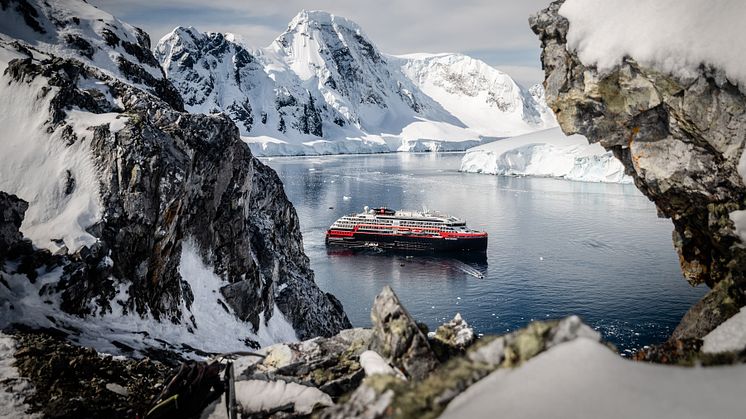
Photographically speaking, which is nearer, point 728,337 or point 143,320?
point 728,337

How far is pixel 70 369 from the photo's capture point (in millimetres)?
10891

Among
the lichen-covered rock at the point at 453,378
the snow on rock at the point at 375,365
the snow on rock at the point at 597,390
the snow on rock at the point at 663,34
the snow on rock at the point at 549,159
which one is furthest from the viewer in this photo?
the snow on rock at the point at 549,159

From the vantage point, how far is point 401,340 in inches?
361

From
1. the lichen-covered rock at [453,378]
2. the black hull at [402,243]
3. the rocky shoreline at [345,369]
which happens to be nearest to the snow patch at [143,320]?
the rocky shoreline at [345,369]

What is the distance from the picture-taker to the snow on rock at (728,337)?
329 inches

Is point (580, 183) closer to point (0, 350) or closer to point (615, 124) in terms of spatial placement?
point (615, 124)

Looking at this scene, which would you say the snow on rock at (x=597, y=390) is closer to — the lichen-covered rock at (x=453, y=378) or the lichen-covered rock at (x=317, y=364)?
the lichen-covered rock at (x=453, y=378)

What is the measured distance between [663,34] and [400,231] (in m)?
56.9

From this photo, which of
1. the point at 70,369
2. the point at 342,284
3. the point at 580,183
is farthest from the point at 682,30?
the point at 580,183

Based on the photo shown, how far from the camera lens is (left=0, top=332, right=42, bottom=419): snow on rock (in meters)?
9.20

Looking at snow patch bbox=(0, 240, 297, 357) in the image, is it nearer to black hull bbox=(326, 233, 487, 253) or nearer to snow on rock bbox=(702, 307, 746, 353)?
snow on rock bbox=(702, 307, 746, 353)

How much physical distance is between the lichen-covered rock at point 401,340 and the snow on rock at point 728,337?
16.7 feet

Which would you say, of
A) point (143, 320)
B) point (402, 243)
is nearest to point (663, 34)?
point (143, 320)

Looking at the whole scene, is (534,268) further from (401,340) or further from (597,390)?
(597,390)
